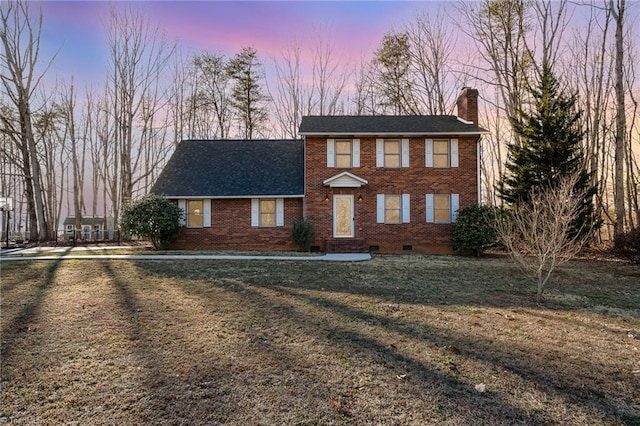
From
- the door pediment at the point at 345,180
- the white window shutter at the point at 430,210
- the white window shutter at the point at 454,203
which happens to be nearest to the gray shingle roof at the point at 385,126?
the door pediment at the point at 345,180

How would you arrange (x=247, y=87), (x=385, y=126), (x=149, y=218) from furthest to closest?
(x=247, y=87) < (x=385, y=126) < (x=149, y=218)

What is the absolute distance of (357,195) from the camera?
16.7m

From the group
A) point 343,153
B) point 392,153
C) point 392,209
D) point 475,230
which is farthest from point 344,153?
point 475,230

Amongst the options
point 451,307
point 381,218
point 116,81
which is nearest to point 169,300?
point 451,307

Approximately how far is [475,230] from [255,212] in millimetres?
9662

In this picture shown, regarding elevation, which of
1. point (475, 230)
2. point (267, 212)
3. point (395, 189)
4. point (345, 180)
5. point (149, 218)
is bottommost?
point (475, 230)

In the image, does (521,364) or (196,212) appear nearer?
(521,364)

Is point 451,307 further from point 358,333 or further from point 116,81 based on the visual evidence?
point 116,81

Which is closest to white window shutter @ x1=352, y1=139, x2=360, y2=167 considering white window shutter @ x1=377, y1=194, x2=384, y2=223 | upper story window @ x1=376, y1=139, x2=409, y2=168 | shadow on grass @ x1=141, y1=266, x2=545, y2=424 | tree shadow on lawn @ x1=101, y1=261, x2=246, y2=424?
upper story window @ x1=376, y1=139, x2=409, y2=168

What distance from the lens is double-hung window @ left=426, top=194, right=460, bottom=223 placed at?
1669cm

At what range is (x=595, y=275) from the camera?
11.2 m

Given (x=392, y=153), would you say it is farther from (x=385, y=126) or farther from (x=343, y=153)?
(x=343, y=153)

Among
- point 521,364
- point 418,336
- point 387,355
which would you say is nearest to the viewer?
point 521,364

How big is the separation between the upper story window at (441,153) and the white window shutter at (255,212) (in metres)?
8.00
